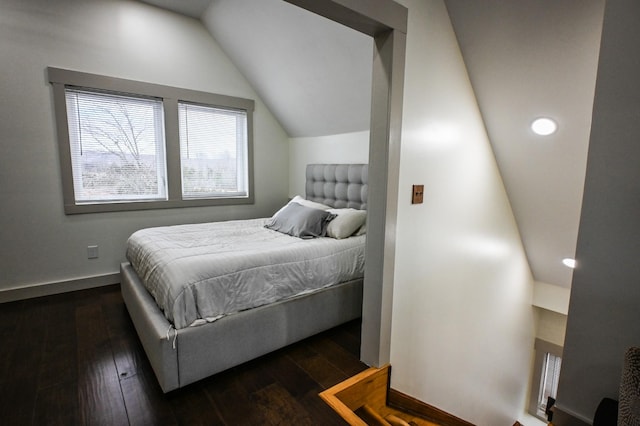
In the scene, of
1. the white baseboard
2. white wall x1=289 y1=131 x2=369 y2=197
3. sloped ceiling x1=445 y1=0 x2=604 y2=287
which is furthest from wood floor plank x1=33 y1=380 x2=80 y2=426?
sloped ceiling x1=445 y1=0 x2=604 y2=287

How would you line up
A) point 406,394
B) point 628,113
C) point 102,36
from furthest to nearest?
point 102,36
point 406,394
point 628,113

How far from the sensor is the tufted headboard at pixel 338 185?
3.12 metres

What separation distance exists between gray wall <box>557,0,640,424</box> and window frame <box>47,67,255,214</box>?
350cm

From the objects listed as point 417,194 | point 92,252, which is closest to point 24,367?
point 92,252

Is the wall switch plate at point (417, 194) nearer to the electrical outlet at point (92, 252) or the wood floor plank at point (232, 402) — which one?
the wood floor plank at point (232, 402)

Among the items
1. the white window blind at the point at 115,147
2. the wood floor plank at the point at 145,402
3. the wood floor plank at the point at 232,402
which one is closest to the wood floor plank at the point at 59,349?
the wood floor plank at the point at 145,402

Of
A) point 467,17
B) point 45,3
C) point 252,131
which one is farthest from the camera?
point 252,131

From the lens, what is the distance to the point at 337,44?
8.15 ft

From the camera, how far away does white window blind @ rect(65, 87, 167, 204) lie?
299 centimetres

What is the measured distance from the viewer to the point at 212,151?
3.78 metres

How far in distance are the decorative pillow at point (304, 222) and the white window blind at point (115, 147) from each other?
1558mm

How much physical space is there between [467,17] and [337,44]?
1009 mm

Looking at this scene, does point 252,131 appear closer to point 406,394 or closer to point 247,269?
point 247,269

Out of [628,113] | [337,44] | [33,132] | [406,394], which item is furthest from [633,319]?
[33,132]
